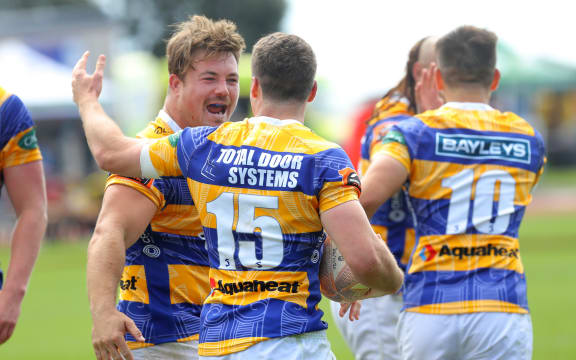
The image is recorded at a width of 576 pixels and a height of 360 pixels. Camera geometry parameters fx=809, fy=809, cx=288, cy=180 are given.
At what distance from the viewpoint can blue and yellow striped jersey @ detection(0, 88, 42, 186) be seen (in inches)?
169

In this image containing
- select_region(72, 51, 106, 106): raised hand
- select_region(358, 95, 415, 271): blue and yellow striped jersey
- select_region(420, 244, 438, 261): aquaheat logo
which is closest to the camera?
select_region(72, 51, 106, 106): raised hand

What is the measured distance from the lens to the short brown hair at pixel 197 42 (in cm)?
420

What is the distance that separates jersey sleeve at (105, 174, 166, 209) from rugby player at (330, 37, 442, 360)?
6.07 feet

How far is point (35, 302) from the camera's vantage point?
616 inches

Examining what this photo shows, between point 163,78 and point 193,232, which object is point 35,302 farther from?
point 163,78

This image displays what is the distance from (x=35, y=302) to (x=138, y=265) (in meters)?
12.3

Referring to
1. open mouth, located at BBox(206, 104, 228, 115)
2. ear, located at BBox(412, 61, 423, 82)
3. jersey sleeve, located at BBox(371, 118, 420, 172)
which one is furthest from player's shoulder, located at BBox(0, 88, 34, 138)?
ear, located at BBox(412, 61, 423, 82)

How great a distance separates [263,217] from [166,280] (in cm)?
94

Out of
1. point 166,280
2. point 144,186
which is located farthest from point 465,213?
point 144,186

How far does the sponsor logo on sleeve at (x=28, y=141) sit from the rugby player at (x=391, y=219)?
2.13 metres

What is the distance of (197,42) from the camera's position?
4.20 m

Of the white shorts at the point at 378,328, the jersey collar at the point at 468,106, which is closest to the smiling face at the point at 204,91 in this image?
the jersey collar at the point at 468,106

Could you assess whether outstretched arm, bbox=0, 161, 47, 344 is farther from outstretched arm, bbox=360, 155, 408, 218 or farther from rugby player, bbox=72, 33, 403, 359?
→ outstretched arm, bbox=360, 155, 408, 218

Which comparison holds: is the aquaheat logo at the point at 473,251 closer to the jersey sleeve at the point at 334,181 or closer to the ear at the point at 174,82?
the jersey sleeve at the point at 334,181
